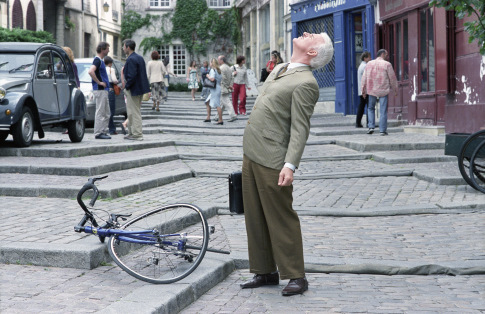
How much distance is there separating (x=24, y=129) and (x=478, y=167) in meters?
6.71

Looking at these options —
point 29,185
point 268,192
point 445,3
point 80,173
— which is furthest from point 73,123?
point 268,192

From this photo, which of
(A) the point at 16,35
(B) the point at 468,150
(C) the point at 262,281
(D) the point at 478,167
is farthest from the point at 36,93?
(A) the point at 16,35

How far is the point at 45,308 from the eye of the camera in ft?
14.5

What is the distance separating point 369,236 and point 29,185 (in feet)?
13.0

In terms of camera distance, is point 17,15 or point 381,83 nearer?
point 381,83

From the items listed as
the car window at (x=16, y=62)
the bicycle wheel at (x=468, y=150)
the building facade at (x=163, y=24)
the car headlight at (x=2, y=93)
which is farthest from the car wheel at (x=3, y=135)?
the building facade at (x=163, y=24)

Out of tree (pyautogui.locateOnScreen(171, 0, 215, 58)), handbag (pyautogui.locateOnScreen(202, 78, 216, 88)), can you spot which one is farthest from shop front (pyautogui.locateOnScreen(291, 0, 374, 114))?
tree (pyautogui.locateOnScreen(171, 0, 215, 58))

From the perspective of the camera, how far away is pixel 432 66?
17.4 metres

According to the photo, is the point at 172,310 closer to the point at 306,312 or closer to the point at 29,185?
the point at 306,312

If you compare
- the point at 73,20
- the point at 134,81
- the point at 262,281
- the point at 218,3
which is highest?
the point at 218,3

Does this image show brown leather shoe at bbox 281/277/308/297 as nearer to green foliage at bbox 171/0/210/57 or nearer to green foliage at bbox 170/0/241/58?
green foliage at bbox 170/0/241/58

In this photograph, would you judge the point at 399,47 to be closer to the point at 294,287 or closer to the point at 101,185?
the point at 101,185

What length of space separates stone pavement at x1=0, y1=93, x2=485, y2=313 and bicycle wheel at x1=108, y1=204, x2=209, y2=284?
0.11m

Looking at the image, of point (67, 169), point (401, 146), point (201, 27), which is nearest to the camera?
point (67, 169)
